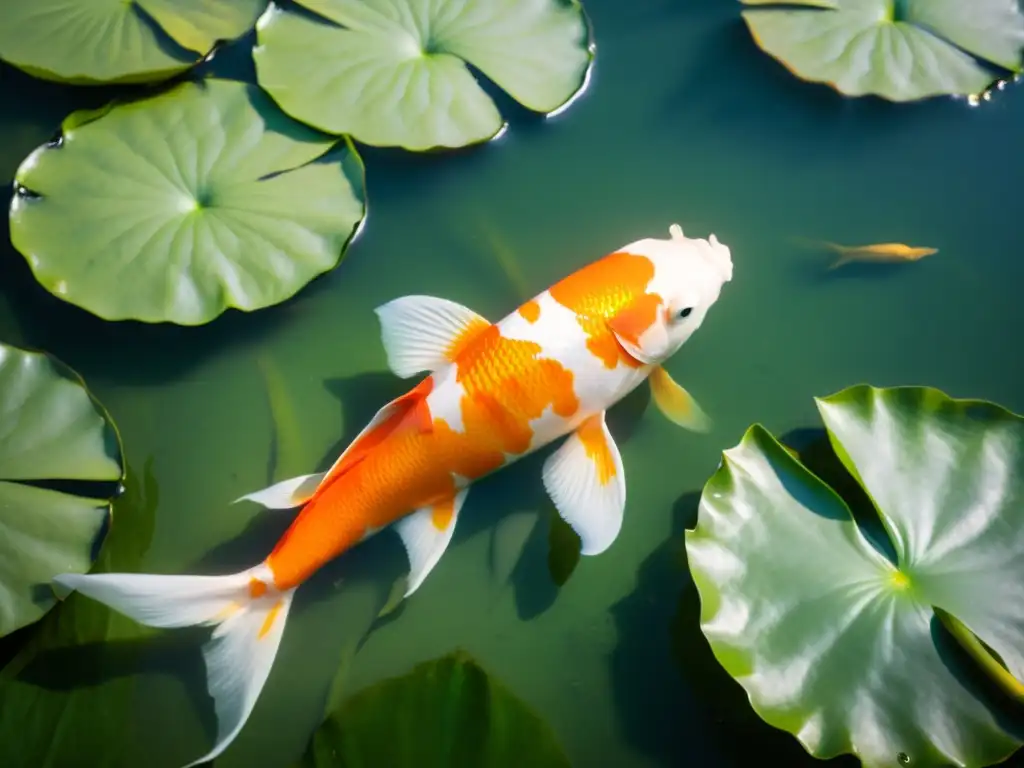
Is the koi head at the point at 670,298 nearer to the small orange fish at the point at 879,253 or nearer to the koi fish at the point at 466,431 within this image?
the koi fish at the point at 466,431

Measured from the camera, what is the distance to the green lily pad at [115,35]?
185cm

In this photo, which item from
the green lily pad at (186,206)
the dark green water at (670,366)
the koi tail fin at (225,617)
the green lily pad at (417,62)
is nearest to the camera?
the koi tail fin at (225,617)

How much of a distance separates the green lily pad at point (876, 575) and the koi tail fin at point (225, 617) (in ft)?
2.54

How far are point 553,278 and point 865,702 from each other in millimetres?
1065

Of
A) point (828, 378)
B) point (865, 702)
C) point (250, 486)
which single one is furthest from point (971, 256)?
point (250, 486)

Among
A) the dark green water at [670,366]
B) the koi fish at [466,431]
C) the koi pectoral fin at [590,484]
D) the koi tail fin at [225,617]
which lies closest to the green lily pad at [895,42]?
the dark green water at [670,366]

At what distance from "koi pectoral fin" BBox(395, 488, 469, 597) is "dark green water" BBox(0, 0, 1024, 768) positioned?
9 centimetres

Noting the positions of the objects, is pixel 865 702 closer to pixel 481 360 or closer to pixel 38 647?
pixel 481 360

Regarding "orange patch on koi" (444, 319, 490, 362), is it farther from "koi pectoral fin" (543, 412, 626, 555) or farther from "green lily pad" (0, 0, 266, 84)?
"green lily pad" (0, 0, 266, 84)

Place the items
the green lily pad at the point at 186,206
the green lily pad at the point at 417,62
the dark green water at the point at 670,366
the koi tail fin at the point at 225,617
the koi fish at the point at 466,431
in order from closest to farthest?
1. the koi tail fin at the point at 225,617
2. the koi fish at the point at 466,431
3. the dark green water at the point at 670,366
4. the green lily pad at the point at 186,206
5. the green lily pad at the point at 417,62

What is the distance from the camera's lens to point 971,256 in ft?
A: 6.19

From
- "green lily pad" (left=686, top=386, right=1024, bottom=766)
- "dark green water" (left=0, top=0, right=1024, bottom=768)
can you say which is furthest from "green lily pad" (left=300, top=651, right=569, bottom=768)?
"green lily pad" (left=686, top=386, right=1024, bottom=766)

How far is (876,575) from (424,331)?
955mm

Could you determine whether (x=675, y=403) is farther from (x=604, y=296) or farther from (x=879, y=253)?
(x=879, y=253)
